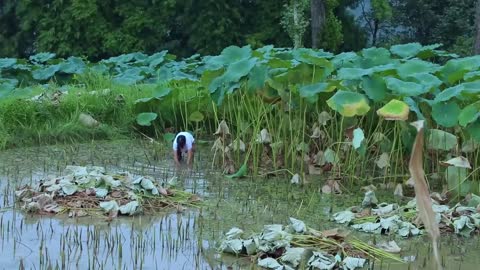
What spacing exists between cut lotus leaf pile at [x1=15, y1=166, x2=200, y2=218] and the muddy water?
99 mm

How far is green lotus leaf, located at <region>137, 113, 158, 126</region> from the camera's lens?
834 centimetres

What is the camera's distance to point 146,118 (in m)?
8.37

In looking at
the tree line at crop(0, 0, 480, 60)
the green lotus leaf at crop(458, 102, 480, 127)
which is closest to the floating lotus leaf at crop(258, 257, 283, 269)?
the green lotus leaf at crop(458, 102, 480, 127)

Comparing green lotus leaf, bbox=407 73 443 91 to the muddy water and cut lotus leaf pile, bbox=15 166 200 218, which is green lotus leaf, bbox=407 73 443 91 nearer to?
the muddy water

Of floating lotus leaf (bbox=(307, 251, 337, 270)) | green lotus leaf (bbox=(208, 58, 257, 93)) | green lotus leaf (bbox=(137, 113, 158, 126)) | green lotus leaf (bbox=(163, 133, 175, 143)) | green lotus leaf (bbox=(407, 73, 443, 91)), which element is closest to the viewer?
floating lotus leaf (bbox=(307, 251, 337, 270))

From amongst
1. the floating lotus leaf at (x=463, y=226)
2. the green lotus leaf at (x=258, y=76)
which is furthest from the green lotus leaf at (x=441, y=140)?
the green lotus leaf at (x=258, y=76)

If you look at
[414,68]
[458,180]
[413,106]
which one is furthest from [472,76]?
[458,180]

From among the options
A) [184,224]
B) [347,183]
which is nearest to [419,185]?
[184,224]

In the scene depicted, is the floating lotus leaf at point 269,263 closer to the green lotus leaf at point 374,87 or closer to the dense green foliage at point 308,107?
the dense green foliage at point 308,107

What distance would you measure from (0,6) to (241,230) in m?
15.4

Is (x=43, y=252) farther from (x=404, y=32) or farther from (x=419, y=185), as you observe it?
(x=404, y=32)

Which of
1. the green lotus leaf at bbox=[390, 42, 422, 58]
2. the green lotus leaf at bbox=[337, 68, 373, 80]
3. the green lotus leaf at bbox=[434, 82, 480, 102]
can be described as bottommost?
the green lotus leaf at bbox=[434, 82, 480, 102]

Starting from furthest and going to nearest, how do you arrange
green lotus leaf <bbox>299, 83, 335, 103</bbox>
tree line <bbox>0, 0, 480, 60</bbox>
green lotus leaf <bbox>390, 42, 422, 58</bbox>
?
tree line <bbox>0, 0, 480, 60</bbox>
green lotus leaf <bbox>390, 42, 422, 58</bbox>
green lotus leaf <bbox>299, 83, 335, 103</bbox>

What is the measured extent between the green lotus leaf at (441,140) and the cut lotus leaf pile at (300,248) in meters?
1.62
